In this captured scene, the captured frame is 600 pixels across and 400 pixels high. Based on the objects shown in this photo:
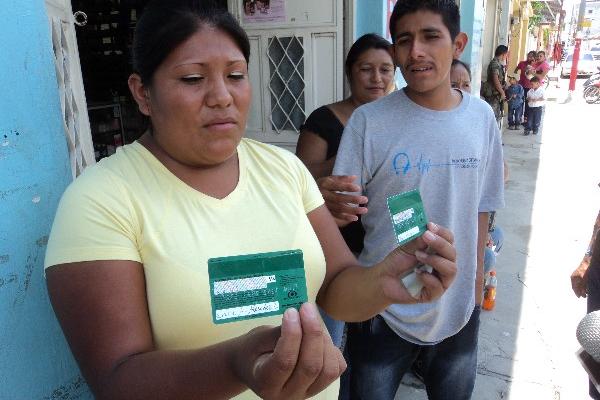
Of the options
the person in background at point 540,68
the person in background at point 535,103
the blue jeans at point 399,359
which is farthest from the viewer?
the person in background at point 540,68

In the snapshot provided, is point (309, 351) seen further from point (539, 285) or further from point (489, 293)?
point (539, 285)

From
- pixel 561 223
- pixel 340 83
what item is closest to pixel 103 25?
pixel 340 83

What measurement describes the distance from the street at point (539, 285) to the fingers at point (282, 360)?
83.4 inches

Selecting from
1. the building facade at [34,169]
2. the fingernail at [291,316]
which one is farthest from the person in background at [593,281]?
Answer: the building facade at [34,169]

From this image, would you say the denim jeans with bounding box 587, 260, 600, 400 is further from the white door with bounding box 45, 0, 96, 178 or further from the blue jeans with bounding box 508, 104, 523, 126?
the blue jeans with bounding box 508, 104, 523, 126

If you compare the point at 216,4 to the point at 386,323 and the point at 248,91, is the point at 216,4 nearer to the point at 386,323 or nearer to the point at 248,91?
the point at 248,91

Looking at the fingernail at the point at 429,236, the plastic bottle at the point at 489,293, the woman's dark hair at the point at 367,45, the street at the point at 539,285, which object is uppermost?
the woman's dark hair at the point at 367,45

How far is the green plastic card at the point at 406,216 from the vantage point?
1.01m

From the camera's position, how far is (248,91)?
1.04 m

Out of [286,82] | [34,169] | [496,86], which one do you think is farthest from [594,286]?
[496,86]

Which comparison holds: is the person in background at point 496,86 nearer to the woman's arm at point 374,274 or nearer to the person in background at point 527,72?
the person in background at point 527,72

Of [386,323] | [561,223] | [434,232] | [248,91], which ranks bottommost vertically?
[561,223]

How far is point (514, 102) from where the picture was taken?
34.1ft

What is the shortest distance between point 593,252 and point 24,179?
2.14m
